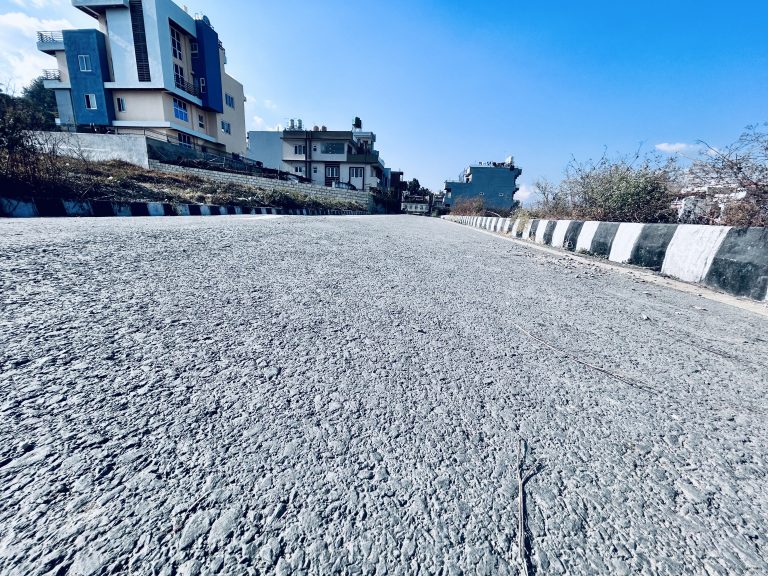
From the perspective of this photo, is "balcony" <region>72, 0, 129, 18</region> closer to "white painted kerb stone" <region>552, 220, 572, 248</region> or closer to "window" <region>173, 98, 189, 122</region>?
"window" <region>173, 98, 189, 122</region>

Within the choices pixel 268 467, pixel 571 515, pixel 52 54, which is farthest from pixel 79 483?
pixel 52 54

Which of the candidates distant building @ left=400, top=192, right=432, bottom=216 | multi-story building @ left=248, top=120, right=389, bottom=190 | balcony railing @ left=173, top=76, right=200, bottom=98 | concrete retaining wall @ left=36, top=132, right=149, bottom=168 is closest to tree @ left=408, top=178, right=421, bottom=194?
distant building @ left=400, top=192, right=432, bottom=216

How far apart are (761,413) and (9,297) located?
3.15 meters

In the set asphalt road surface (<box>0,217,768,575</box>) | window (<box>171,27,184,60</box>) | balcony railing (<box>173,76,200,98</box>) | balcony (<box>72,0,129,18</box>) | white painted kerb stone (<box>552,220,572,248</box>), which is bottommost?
asphalt road surface (<box>0,217,768,575</box>)

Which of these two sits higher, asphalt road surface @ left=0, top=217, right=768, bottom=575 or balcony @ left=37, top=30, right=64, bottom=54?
balcony @ left=37, top=30, right=64, bottom=54

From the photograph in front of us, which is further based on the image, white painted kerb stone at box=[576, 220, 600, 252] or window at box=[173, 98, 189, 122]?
Result: window at box=[173, 98, 189, 122]

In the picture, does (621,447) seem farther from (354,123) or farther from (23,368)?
(354,123)

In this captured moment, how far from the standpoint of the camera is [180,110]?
32688 millimetres

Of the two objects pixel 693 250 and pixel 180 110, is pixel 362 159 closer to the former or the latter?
pixel 180 110

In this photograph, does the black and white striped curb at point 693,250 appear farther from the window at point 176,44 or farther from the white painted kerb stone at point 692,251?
the window at point 176,44

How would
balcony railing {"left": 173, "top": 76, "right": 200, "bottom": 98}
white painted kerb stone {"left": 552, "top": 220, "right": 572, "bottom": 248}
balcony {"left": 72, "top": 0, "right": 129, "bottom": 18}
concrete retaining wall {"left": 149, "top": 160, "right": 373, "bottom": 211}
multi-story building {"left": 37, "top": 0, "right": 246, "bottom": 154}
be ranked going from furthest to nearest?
balcony railing {"left": 173, "top": 76, "right": 200, "bottom": 98} → multi-story building {"left": 37, "top": 0, "right": 246, "bottom": 154} → balcony {"left": 72, "top": 0, "right": 129, "bottom": 18} → concrete retaining wall {"left": 149, "top": 160, "right": 373, "bottom": 211} → white painted kerb stone {"left": 552, "top": 220, "right": 572, "bottom": 248}

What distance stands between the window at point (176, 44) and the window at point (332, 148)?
17.1 metres

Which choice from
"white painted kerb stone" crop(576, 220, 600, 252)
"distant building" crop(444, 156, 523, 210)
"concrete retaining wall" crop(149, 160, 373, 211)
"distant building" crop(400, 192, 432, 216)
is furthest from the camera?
"distant building" crop(400, 192, 432, 216)

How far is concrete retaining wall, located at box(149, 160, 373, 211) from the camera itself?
2081 centimetres
